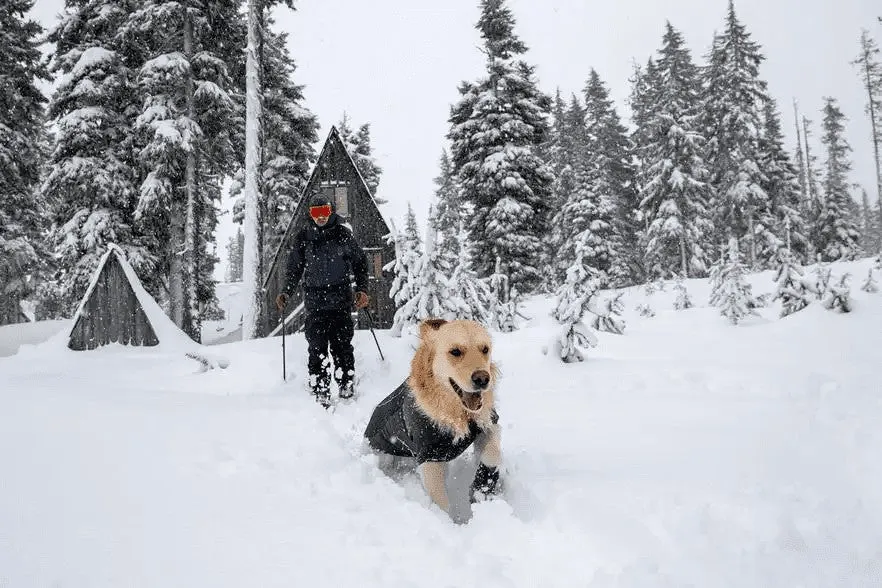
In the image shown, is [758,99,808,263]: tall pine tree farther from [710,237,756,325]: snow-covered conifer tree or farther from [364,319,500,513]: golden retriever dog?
[364,319,500,513]: golden retriever dog

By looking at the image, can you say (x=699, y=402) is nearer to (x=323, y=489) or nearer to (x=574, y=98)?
(x=323, y=489)

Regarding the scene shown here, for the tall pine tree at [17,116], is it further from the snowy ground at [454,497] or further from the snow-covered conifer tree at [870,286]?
the snow-covered conifer tree at [870,286]

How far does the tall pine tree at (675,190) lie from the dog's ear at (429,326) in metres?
27.6

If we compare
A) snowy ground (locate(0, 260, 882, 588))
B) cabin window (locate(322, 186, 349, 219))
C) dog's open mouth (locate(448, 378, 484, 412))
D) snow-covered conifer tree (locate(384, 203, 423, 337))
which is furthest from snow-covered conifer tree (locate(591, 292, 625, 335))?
cabin window (locate(322, 186, 349, 219))

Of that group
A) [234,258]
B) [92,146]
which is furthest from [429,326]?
[234,258]

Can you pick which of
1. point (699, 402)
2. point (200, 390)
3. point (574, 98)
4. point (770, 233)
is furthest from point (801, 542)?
point (574, 98)

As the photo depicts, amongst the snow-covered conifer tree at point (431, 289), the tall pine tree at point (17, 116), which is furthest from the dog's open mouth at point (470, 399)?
the tall pine tree at point (17, 116)

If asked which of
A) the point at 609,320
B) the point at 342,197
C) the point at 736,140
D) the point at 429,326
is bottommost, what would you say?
the point at 609,320

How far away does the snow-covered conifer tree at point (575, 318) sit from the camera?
7.00 metres

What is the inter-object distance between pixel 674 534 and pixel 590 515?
39cm

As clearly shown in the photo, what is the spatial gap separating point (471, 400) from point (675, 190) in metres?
29.7

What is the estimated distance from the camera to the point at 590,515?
8.09ft

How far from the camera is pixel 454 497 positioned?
8.65 feet

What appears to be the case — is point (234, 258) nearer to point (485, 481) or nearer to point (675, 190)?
point (675, 190)
